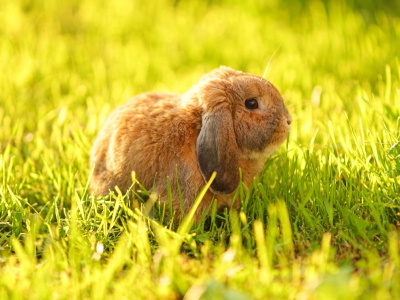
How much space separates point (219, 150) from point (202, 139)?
13 cm

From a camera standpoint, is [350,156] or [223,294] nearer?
[223,294]

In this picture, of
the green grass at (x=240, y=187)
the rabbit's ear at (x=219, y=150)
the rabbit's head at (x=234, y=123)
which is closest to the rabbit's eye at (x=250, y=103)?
the rabbit's head at (x=234, y=123)

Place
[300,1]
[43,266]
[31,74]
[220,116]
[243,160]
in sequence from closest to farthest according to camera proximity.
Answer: [43,266] < [220,116] < [243,160] < [31,74] < [300,1]

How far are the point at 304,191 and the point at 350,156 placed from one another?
1.31ft

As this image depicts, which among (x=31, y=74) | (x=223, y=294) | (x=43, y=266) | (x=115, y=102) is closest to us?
(x=223, y=294)

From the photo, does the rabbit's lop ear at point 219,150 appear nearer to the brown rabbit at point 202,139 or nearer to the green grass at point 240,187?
the brown rabbit at point 202,139

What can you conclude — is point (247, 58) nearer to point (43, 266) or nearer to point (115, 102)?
point (115, 102)

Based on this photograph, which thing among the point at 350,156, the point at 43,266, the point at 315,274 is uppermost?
the point at 350,156

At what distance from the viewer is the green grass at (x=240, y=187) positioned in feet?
8.38

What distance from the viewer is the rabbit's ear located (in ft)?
10.4

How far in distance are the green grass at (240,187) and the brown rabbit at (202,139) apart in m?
0.16

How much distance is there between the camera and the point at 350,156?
3.46m

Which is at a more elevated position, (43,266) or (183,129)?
(183,129)

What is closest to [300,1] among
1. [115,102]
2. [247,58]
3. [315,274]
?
[247,58]
